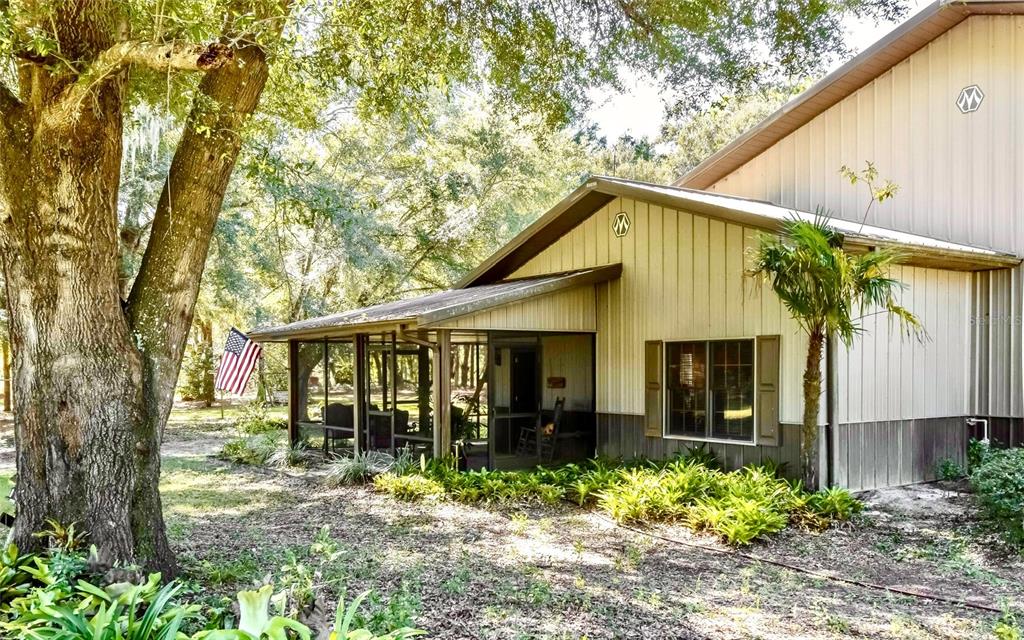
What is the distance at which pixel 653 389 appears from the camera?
1006 cm

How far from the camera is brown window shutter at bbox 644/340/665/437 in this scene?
996 cm

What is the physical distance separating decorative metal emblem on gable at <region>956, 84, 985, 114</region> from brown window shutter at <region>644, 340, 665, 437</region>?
4.93m

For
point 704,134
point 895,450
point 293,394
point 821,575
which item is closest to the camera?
point 821,575

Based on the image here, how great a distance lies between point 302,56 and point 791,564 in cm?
597

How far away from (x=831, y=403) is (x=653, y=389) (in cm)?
246

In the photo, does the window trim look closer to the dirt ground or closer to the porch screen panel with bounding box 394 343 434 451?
the dirt ground

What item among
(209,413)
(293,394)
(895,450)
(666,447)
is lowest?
(209,413)

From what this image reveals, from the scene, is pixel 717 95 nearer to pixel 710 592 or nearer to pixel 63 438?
pixel 710 592

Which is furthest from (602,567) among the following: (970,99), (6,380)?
(6,380)

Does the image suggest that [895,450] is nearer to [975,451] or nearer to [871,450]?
[871,450]

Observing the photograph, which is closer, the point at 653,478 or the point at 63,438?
the point at 63,438

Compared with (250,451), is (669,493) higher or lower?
higher

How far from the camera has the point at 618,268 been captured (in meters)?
10.6

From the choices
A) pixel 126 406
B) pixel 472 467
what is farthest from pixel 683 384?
pixel 126 406
